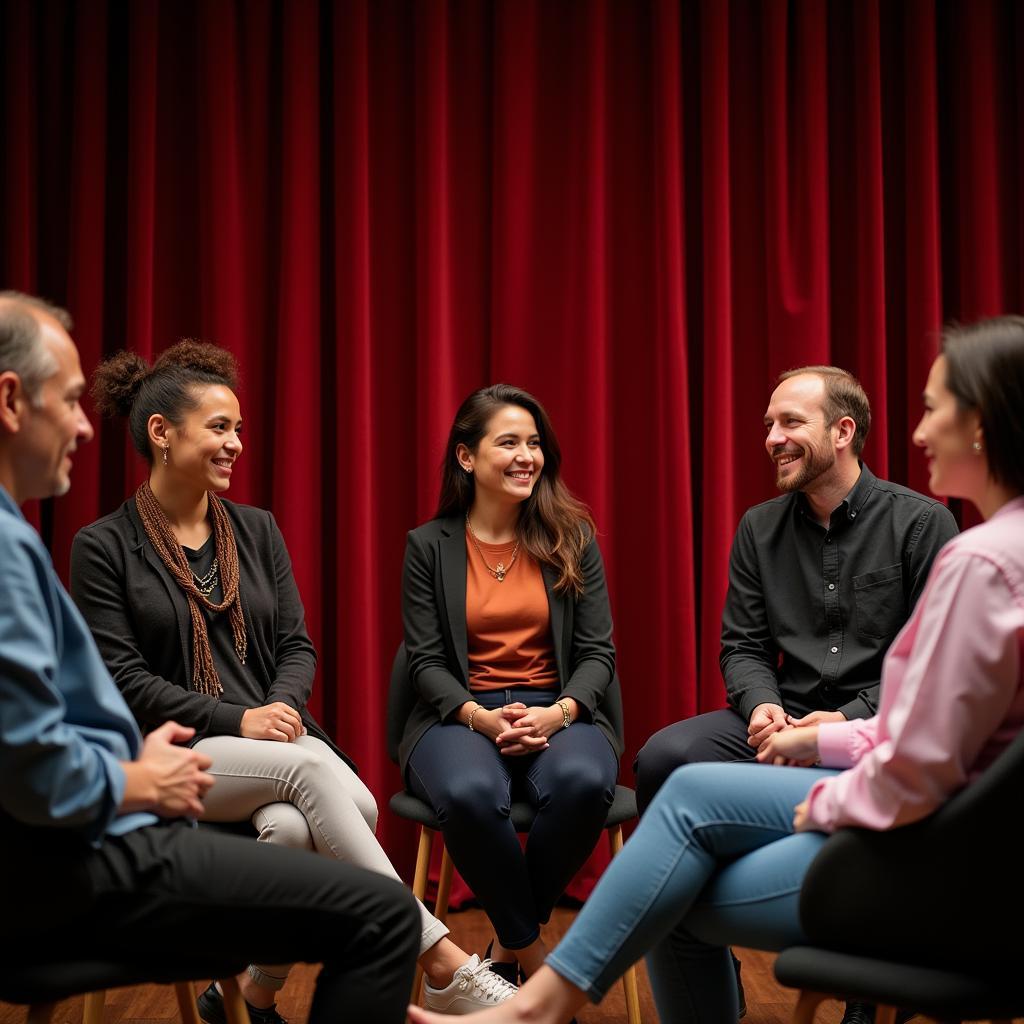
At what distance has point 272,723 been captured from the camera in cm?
243

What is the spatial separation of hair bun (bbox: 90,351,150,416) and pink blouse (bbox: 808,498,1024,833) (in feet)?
Answer: 6.36

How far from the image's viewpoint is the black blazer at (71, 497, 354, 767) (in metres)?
2.43

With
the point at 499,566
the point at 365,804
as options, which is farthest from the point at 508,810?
the point at 499,566

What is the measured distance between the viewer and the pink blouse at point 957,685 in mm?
1391

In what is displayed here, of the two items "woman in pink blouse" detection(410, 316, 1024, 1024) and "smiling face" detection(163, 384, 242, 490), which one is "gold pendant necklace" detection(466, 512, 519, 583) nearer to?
"smiling face" detection(163, 384, 242, 490)

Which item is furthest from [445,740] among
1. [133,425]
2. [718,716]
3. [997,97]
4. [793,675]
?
[997,97]

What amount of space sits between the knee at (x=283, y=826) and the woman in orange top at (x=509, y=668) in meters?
0.31

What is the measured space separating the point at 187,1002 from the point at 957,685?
1410mm

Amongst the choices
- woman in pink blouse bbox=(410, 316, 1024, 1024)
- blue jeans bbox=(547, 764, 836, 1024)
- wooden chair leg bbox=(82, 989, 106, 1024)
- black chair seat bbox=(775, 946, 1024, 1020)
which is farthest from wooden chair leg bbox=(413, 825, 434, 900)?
black chair seat bbox=(775, 946, 1024, 1020)

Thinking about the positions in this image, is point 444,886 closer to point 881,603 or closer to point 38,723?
point 881,603

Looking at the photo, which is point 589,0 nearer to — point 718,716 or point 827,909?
point 718,716

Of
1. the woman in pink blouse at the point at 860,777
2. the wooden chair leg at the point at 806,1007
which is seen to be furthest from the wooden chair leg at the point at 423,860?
the wooden chair leg at the point at 806,1007

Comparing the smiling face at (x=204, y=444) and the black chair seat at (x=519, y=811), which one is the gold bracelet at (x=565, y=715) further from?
the smiling face at (x=204, y=444)

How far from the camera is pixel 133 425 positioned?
107 inches
